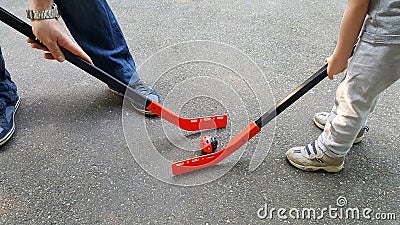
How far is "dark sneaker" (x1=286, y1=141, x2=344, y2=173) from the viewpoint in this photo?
35.3 inches

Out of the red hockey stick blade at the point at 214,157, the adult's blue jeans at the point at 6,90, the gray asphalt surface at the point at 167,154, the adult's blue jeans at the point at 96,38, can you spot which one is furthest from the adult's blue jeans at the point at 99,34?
the red hockey stick blade at the point at 214,157

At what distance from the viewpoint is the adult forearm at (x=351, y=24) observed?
666 millimetres

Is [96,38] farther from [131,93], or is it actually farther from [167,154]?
[167,154]

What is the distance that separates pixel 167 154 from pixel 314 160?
1.22 feet

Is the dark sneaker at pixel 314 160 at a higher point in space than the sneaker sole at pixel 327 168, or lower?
higher

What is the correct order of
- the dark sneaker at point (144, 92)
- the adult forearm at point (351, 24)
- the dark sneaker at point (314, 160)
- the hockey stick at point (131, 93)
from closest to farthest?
the adult forearm at point (351, 24), the hockey stick at point (131, 93), the dark sneaker at point (314, 160), the dark sneaker at point (144, 92)

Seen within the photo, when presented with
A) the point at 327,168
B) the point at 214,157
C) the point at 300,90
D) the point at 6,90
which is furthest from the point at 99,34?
the point at 327,168

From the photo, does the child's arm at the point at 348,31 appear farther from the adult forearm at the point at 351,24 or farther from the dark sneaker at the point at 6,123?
the dark sneaker at the point at 6,123

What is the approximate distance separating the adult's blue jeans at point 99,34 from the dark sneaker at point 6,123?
0.29m

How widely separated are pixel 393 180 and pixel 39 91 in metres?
1.06

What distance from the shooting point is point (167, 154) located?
38.6 inches

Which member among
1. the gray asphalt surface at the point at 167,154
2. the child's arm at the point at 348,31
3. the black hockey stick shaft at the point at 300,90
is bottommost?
the gray asphalt surface at the point at 167,154

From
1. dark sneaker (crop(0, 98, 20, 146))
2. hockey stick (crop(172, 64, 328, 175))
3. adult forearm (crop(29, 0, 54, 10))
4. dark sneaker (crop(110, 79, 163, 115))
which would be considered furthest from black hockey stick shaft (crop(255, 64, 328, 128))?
dark sneaker (crop(0, 98, 20, 146))

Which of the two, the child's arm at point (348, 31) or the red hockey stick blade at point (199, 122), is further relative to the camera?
the red hockey stick blade at point (199, 122)
